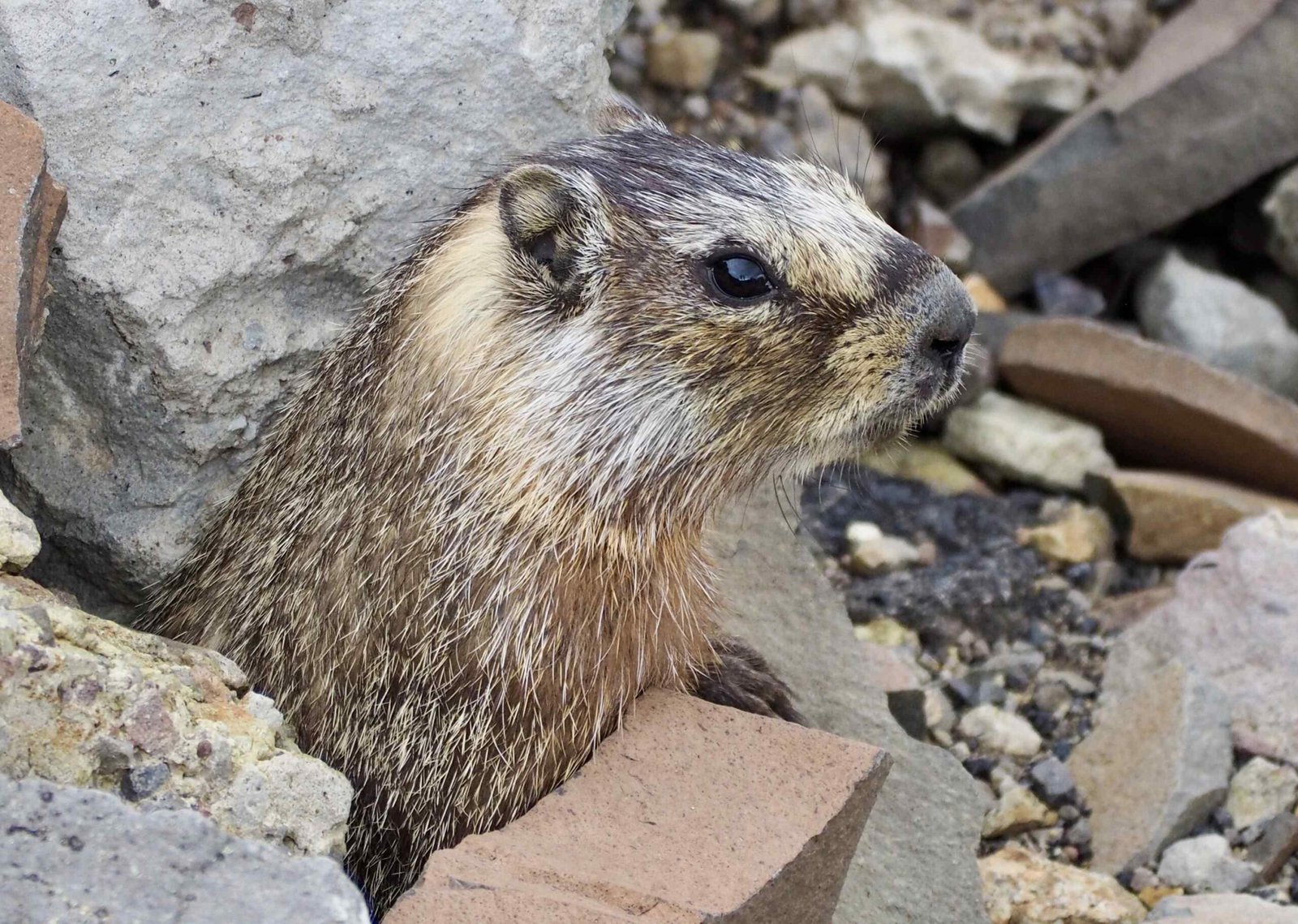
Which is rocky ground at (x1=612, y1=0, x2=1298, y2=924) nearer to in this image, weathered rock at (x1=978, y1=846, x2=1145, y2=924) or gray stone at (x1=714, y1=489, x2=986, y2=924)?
weathered rock at (x1=978, y1=846, x2=1145, y2=924)

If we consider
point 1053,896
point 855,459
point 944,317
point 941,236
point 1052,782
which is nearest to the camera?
point 944,317

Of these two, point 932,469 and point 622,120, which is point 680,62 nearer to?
point 932,469

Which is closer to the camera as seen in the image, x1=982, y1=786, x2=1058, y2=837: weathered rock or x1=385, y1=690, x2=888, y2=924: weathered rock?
x1=385, y1=690, x2=888, y2=924: weathered rock

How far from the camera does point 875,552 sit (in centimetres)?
629

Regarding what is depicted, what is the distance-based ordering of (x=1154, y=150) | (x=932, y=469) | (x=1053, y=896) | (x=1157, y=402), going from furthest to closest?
(x=1154, y=150)
(x=932, y=469)
(x=1157, y=402)
(x=1053, y=896)

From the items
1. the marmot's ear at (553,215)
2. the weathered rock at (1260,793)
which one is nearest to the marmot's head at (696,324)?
the marmot's ear at (553,215)

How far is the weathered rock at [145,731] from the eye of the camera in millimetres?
3041

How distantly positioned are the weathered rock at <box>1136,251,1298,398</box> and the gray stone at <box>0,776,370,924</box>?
20.1 feet

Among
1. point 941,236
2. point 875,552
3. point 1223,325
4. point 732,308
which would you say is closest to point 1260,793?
point 875,552

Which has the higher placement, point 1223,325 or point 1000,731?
point 1223,325

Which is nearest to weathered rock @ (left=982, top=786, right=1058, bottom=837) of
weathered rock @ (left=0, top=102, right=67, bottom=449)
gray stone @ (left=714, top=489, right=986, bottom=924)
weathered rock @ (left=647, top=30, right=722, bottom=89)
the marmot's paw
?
gray stone @ (left=714, top=489, right=986, bottom=924)

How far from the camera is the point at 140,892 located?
2.66 metres

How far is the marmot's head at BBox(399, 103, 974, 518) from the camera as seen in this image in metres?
3.84

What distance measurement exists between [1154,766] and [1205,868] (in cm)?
39
